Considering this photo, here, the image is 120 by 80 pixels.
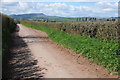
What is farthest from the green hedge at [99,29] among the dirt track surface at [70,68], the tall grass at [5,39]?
the tall grass at [5,39]

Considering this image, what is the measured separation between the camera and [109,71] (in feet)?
27.1

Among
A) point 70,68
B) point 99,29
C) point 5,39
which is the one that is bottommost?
point 70,68

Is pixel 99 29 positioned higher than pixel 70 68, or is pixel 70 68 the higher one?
pixel 99 29

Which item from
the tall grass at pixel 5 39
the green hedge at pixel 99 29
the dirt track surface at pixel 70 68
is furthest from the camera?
the green hedge at pixel 99 29

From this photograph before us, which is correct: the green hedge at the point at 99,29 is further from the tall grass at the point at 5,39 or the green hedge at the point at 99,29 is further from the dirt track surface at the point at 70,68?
the tall grass at the point at 5,39

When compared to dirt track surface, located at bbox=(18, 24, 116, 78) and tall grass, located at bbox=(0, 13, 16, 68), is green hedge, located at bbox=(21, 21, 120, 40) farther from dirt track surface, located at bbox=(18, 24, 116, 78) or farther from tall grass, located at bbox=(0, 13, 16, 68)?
tall grass, located at bbox=(0, 13, 16, 68)

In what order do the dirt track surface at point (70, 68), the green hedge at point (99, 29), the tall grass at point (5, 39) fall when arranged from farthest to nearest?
1. the green hedge at point (99, 29)
2. the tall grass at point (5, 39)
3. the dirt track surface at point (70, 68)

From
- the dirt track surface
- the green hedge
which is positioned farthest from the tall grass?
the green hedge

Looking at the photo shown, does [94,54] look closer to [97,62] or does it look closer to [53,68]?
[97,62]

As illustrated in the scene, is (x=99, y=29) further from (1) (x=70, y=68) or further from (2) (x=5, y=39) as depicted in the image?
(1) (x=70, y=68)

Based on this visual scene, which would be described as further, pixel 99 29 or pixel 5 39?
pixel 5 39

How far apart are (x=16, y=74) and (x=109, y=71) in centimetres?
348

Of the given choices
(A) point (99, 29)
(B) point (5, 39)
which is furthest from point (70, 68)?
(B) point (5, 39)

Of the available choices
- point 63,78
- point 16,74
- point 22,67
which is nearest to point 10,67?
point 22,67
